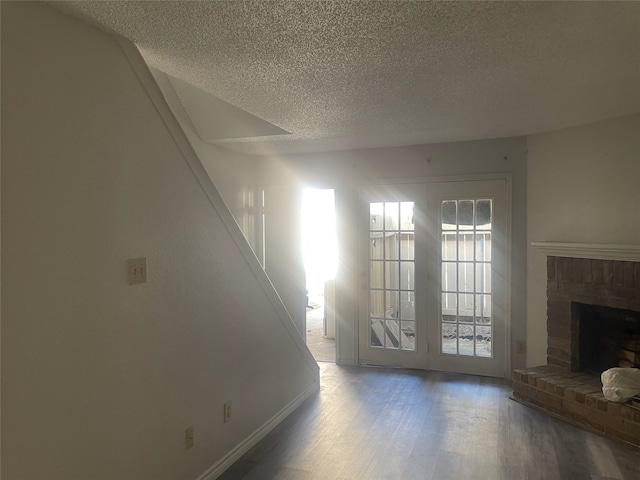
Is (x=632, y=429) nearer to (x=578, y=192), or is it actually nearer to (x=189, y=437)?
(x=578, y=192)

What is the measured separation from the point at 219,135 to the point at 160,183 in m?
1.87

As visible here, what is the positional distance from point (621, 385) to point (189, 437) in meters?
2.94

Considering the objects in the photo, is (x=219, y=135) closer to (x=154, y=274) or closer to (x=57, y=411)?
(x=154, y=274)

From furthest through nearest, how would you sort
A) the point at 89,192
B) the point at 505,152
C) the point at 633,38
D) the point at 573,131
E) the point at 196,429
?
the point at 505,152
the point at 573,131
the point at 196,429
the point at 633,38
the point at 89,192

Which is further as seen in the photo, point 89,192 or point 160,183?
point 160,183

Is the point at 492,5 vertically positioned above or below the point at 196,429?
above

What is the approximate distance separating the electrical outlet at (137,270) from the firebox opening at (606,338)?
3527mm

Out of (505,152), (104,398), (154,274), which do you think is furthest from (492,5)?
(505,152)

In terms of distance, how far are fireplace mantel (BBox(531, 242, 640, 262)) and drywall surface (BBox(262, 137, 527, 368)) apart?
32cm

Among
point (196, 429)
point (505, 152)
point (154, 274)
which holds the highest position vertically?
point (505, 152)

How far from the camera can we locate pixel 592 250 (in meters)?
3.82

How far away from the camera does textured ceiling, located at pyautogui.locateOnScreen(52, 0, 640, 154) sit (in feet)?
6.21

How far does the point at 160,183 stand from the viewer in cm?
238

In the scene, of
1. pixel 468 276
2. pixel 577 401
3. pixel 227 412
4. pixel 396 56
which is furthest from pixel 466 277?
pixel 396 56
